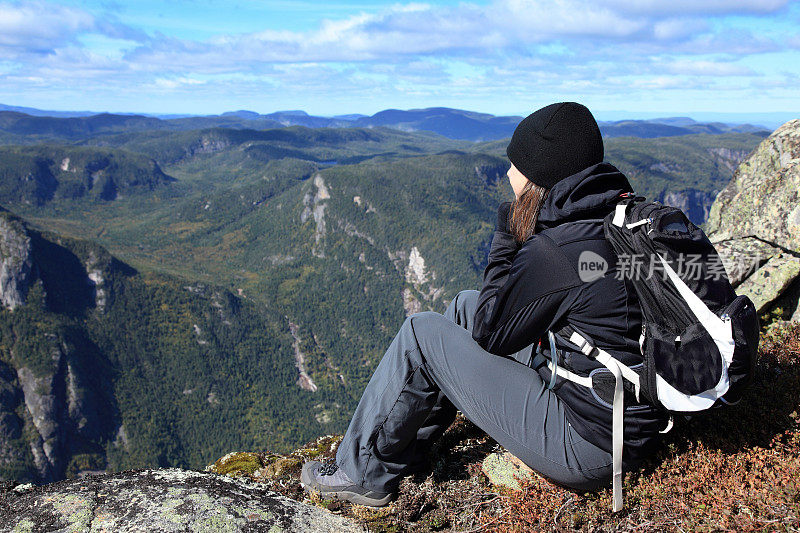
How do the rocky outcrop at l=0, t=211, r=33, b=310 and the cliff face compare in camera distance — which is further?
the rocky outcrop at l=0, t=211, r=33, b=310

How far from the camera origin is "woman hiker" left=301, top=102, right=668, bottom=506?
3564mm

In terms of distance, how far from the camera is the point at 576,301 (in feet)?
11.6

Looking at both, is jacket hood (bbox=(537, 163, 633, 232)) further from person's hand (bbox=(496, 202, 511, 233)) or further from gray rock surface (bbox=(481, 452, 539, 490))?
gray rock surface (bbox=(481, 452, 539, 490))

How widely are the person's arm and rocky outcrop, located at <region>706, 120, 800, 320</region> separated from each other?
5.74 meters

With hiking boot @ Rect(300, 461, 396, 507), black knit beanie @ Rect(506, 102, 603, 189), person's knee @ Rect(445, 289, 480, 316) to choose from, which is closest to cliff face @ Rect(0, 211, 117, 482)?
hiking boot @ Rect(300, 461, 396, 507)

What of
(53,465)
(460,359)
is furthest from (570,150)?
(53,465)

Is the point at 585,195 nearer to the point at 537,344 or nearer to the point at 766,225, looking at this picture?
the point at 537,344

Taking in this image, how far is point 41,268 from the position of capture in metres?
165

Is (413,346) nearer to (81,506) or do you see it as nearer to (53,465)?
(81,506)

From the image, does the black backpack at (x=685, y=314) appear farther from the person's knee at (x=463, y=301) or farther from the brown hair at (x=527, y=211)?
the person's knee at (x=463, y=301)

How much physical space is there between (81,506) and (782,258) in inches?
383

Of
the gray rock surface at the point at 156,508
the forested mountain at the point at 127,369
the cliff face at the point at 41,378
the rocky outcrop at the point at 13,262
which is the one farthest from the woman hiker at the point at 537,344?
the rocky outcrop at the point at 13,262

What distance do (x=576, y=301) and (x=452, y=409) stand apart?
233cm

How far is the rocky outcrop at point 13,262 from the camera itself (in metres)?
152
